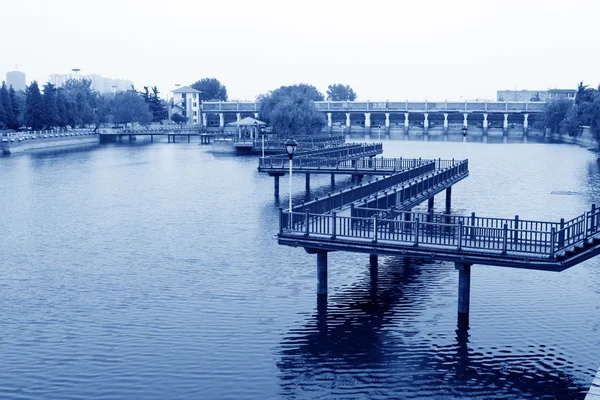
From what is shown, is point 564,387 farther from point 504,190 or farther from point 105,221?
point 504,190

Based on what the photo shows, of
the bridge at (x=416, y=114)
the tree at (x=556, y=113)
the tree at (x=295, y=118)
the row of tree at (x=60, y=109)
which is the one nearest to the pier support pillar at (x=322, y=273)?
the tree at (x=295, y=118)

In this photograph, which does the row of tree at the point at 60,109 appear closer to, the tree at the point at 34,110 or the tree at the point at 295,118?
the tree at the point at 34,110

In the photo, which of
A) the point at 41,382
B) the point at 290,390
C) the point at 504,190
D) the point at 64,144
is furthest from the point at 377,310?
the point at 64,144

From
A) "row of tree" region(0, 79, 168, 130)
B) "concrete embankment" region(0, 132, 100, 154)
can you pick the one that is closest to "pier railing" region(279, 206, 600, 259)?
"concrete embankment" region(0, 132, 100, 154)

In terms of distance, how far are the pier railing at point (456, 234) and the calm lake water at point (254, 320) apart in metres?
2.67

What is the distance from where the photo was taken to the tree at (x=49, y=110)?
116750mm

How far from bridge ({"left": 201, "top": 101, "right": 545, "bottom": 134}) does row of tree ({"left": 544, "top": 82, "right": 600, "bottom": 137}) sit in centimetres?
2181

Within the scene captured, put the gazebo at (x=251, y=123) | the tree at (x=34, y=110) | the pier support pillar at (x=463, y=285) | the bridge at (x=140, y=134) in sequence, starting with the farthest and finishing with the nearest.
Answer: the bridge at (x=140, y=134) < the tree at (x=34, y=110) < the gazebo at (x=251, y=123) < the pier support pillar at (x=463, y=285)

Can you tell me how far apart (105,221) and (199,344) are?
22840mm

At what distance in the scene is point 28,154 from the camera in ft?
319

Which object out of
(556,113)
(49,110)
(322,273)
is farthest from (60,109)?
(322,273)

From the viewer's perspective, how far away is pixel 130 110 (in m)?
152

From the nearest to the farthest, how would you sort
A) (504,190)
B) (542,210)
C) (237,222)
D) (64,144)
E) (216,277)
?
(216,277), (237,222), (542,210), (504,190), (64,144)

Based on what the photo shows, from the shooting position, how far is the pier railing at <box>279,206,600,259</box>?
21.7 m
